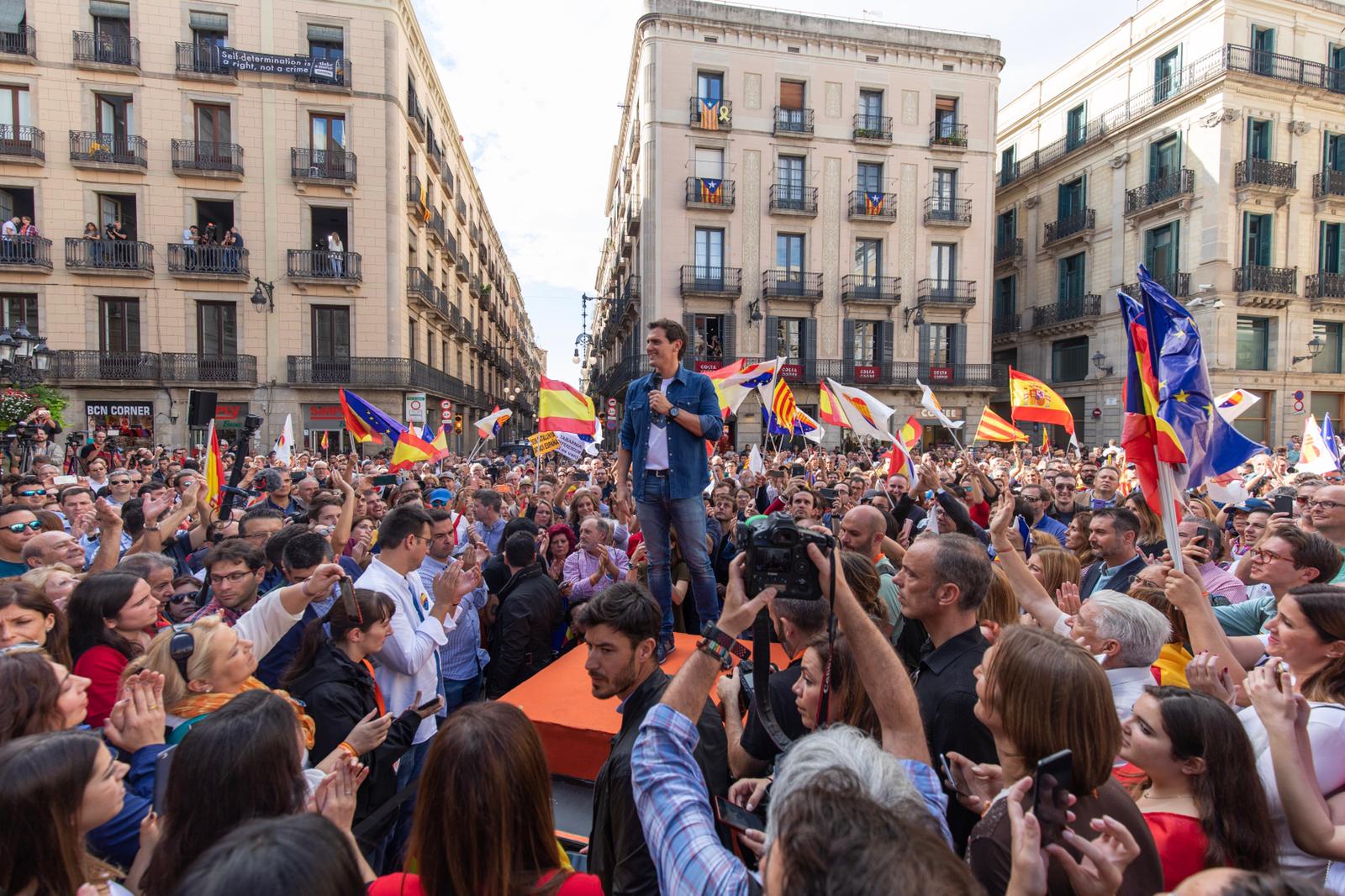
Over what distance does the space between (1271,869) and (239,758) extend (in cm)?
273

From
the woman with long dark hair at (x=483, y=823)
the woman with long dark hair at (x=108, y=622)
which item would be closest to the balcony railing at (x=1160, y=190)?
the woman with long dark hair at (x=483, y=823)

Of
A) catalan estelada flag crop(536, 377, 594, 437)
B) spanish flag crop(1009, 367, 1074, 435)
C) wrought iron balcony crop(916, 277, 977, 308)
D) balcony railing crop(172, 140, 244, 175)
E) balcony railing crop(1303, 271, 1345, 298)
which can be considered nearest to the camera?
catalan estelada flag crop(536, 377, 594, 437)

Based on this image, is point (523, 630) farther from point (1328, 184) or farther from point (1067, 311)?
point (1328, 184)

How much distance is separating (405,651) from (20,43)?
3296 centimetres

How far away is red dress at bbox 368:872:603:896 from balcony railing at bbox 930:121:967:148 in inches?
1386

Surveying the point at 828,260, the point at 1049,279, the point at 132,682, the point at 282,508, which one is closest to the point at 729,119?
the point at 828,260

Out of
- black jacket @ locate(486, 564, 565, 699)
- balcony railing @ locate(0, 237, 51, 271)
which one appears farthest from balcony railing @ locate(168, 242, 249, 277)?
black jacket @ locate(486, 564, 565, 699)

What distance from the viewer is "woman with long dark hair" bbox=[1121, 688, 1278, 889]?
1856 mm

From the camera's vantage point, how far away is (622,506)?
500 cm

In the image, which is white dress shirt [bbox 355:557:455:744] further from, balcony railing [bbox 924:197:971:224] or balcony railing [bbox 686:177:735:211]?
balcony railing [bbox 924:197:971:224]

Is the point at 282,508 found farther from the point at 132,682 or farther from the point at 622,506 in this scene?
the point at 132,682

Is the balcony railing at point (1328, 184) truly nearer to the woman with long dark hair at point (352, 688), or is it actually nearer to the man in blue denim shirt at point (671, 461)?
the man in blue denim shirt at point (671, 461)

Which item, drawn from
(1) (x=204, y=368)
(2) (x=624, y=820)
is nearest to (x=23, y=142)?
(1) (x=204, y=368)

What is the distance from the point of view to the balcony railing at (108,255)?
23984 millimetres
